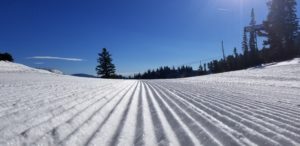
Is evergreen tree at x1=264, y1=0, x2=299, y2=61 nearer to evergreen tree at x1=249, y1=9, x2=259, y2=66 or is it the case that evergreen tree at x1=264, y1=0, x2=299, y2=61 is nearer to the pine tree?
evergreen tree at x1=249, y1=9, x2=259, y2=66

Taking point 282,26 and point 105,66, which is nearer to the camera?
point 282,26

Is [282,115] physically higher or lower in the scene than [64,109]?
lower

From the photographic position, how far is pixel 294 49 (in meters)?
36.7

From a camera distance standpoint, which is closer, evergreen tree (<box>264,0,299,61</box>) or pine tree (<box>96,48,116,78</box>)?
evergreen tree (<box>264,0,299,61</box>)

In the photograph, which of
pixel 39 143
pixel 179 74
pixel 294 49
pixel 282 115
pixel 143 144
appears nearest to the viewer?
pixel 39 143

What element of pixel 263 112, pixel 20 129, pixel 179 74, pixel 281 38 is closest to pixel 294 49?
pixel 281 38

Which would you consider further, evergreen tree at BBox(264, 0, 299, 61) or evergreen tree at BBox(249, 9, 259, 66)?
evergreen tree at BBox(249, 9, 259, 66)

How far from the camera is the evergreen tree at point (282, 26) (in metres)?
36.6

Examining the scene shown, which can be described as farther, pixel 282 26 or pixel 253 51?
pixel 253 51

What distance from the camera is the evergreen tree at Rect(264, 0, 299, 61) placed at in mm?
36594

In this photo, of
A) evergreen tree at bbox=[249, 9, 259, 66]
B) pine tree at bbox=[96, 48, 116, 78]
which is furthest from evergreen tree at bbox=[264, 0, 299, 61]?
pine tree at bbox=[96, 48, 116, 78]

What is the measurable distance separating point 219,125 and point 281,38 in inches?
1497

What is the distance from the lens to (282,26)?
3688 centimetres

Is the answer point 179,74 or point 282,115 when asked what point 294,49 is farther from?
point 179,74
